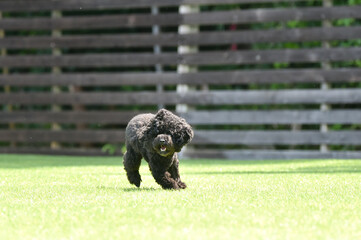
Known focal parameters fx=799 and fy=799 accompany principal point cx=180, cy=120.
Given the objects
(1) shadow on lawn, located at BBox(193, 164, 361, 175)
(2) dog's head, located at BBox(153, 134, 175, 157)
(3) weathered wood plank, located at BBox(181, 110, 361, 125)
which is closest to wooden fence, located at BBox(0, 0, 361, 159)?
(3) weathered wood plank, located at BBox(181, 110, 361, 125)

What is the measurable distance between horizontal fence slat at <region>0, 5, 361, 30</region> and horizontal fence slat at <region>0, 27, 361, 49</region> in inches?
6.7

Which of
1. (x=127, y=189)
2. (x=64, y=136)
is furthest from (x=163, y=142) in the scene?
(x=64, y=136)

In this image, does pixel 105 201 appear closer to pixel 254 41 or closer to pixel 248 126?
pixel 254 41

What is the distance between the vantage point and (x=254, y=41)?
11727 mm

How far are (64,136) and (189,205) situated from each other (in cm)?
767

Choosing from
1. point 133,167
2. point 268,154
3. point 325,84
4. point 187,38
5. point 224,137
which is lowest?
point 268,154

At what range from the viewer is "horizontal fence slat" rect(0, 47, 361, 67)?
11.3 metres

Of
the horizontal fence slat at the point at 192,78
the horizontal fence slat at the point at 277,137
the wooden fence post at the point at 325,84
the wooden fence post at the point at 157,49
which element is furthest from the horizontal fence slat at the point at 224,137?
the wooden fence post at the point at 157,49

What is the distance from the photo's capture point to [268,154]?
37.7 ft

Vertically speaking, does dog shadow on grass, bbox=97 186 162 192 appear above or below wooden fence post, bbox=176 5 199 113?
below

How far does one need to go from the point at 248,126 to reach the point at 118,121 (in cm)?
209

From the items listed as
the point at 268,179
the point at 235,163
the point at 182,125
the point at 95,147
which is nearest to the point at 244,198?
the point at 182,125

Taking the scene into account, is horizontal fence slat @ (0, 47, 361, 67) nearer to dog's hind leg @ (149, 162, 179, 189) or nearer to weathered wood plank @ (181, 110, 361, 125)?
weathered wood plank @ (181, 110, 361, 125)

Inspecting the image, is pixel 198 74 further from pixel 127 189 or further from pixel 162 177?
pixel 162 177
